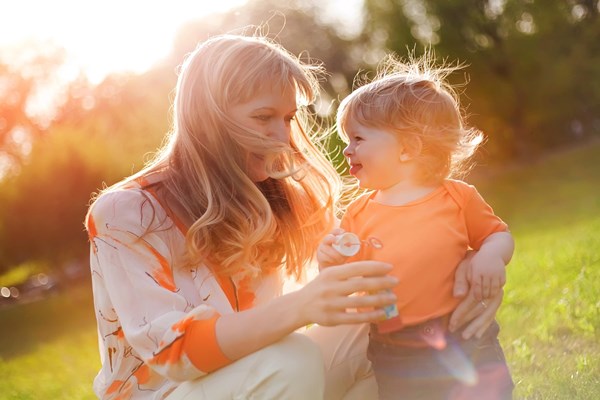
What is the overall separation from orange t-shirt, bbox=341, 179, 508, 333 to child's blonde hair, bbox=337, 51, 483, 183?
116 mm

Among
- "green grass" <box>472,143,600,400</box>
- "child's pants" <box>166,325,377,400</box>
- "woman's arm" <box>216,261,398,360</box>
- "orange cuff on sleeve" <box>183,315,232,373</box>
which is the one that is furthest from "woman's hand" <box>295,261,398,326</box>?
"green grass" <box>472,143,600,400</box>

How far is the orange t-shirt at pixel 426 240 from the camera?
295 centimetres

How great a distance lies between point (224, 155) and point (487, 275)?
1048 millimetres

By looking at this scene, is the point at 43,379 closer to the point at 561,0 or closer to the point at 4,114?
the point at 4,114

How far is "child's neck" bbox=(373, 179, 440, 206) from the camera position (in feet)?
10.1

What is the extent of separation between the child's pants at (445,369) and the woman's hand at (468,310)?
5 centimetres

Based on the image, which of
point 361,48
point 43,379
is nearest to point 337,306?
point 43,379

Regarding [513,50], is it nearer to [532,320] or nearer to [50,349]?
[50,349]

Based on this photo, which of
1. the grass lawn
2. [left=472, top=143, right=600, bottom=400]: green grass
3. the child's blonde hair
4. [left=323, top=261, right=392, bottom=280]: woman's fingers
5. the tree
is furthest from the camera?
the tree

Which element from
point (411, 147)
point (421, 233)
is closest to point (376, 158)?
point (411, 147)

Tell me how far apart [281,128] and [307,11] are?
89.0 ft

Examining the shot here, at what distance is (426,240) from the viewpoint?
297 centimetres

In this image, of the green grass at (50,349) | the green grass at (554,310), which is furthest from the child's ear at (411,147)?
the green grass at (50,349)

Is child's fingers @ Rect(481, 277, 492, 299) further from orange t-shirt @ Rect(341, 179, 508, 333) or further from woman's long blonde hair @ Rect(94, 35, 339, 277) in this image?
woman's long blonde hair @ Rect(94, 35, 339, 277)
